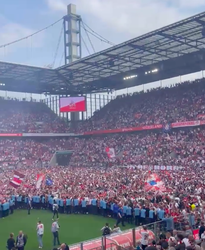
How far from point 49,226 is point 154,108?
103 feet

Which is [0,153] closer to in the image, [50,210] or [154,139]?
[154,139]

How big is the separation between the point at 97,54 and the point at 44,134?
70.0 feet

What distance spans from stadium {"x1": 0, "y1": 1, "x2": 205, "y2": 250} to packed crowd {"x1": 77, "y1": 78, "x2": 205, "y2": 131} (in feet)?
0.65

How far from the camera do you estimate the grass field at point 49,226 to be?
16.1 m

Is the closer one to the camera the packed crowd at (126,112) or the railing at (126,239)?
the railing at (126,239)

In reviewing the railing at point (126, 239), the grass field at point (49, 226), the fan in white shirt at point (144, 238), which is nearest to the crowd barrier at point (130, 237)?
the railing at point (126, 239)

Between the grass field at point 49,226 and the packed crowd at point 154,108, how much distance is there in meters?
22.7

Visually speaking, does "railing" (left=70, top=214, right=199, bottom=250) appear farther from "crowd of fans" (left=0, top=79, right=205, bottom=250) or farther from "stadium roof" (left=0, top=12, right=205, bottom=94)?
"stadium roof" (left=0, top=12, right=205, bottom=94)

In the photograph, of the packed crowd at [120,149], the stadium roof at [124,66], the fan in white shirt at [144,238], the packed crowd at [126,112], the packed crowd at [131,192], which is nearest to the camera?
the fan in white shirt at [144,238]

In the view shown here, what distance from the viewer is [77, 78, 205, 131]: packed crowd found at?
1647 inches

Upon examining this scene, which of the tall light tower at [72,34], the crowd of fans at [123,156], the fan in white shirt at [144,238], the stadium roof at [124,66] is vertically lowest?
the fan in white shirt at [144,238]

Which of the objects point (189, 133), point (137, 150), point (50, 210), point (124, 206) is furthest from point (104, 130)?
point (124, 206)

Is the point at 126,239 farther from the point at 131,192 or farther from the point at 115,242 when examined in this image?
the point at 131,192

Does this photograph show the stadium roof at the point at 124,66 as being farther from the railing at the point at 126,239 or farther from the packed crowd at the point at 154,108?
the railing at the point at 126,239
